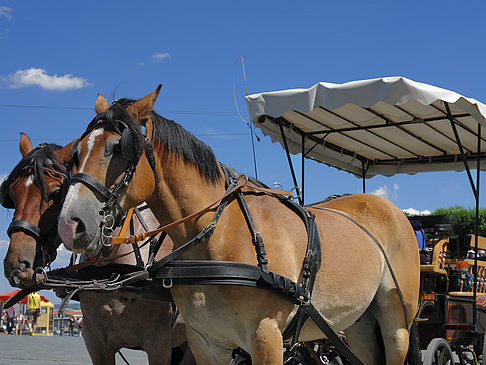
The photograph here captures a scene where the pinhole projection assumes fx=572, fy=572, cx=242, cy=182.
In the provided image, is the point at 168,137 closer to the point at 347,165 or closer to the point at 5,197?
the point at 5,197

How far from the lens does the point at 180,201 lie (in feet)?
9.64

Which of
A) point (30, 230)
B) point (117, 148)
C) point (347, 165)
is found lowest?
point (30, 230)

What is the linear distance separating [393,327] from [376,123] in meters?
2.63

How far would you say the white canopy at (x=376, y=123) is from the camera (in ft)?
15.1

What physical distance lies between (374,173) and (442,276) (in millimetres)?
2025

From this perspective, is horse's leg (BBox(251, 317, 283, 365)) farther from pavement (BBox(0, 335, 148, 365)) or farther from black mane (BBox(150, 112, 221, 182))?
pavement (BBox(0, 335, 148, 365))

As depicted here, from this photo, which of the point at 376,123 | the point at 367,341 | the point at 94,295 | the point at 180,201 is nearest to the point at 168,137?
the point at 180,201

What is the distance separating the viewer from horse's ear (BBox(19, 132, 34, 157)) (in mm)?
4320

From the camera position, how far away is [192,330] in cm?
312

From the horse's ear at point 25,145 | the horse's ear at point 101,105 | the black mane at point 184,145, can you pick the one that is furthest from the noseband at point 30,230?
the black mane at point 184,145

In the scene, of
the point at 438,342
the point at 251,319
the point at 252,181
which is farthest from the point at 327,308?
the point at 438,342

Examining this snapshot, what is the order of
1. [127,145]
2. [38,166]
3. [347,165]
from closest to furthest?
1. [127,145]
2. [38,166]
3. [347,165]

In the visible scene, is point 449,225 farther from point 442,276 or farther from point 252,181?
point 252,181

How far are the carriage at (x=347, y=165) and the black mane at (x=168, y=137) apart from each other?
0.02 meters
